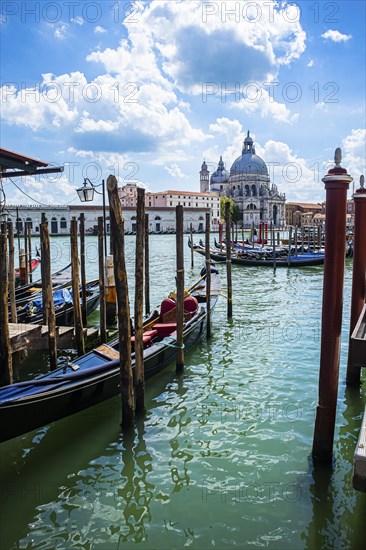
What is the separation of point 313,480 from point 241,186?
243ft

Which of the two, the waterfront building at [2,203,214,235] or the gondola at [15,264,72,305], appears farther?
the waterfront building at [2,203,214,235]

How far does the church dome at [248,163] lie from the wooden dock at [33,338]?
71.7 metres

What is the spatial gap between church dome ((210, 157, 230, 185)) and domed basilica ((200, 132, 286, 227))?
9.01 m

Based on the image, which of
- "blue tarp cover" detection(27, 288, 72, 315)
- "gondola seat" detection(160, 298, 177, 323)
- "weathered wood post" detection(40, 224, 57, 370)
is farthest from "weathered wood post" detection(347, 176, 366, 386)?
"blue tarp cover" detection(27, 288, 72, 315)

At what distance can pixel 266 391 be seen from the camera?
5000 mm

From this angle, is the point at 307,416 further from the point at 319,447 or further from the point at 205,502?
the point at 205,502

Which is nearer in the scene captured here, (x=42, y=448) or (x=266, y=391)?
(x=42, y=448)

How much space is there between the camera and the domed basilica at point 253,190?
73.9 m

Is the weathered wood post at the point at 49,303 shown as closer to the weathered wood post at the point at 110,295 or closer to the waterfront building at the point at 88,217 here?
the weathered wood post at the point at 110,295

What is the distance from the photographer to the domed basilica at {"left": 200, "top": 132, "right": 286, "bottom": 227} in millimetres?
73875

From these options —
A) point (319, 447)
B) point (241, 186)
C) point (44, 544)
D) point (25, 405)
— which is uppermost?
point (241, 186)

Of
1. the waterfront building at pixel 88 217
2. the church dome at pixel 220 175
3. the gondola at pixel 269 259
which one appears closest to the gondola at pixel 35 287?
the gondola at pixel 269 259

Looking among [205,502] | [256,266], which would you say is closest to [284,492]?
[205,502]

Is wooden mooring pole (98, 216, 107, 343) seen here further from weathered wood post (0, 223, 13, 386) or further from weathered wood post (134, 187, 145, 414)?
weathered wood post (134, 187, 145, 414)
